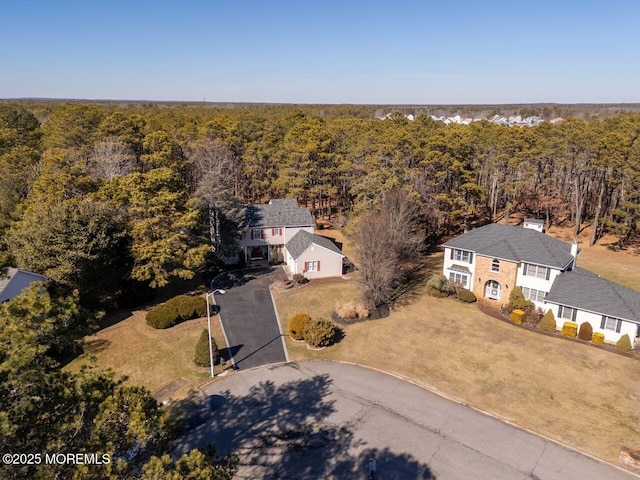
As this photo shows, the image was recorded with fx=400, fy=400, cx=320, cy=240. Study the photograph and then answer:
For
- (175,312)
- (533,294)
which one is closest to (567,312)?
(533,294)

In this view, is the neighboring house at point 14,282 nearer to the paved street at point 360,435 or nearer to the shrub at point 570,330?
the paved street at point 360,435

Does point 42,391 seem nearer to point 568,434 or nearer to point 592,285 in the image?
point 568,434

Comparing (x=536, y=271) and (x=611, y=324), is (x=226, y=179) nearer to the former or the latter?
(x=536, y=271)

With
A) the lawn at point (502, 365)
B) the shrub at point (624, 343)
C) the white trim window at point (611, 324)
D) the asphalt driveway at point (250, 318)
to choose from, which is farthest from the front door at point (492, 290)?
the asphalt driveway at point (250, 318)

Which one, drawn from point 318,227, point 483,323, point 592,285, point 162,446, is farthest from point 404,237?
point 162,446

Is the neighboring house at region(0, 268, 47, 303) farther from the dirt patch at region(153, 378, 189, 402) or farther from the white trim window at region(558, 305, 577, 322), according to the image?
the white trim window at region(558, 305, 577, 322)

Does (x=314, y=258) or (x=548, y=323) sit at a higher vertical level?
(x=314, y=258)
